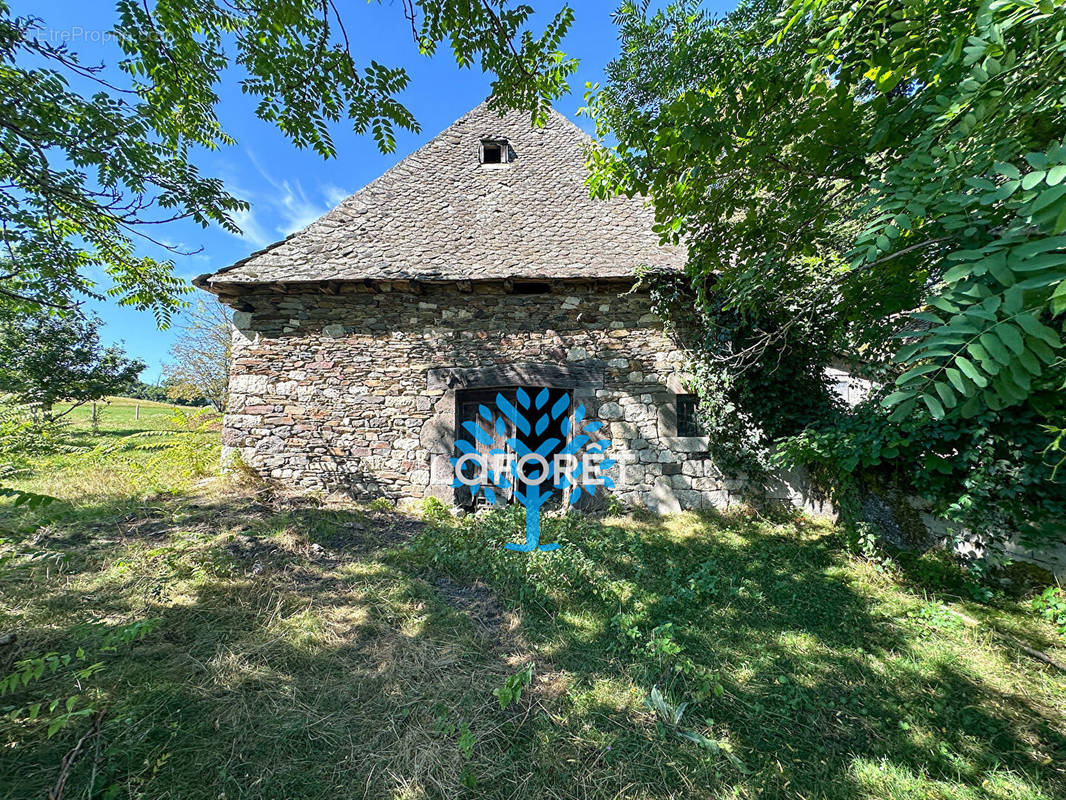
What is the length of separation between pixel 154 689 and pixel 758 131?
5.25 m

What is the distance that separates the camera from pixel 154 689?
1.94m

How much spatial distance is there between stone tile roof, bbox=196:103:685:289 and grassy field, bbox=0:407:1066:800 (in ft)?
11.7

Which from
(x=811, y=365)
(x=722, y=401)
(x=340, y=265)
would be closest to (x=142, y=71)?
(x=340, y=265)

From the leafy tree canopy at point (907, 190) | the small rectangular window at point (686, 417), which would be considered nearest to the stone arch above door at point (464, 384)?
the small rectangular window at point (686, 417)

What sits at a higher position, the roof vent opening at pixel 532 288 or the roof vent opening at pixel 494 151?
the roof vent opening at pixel 494 151

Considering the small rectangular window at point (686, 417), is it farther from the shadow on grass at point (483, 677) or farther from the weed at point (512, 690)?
the weed at point (512, 690)

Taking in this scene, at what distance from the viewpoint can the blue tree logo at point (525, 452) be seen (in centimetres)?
511

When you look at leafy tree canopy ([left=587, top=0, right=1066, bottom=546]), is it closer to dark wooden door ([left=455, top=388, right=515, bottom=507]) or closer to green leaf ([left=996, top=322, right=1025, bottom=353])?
green leaf ([left=996, top=322, right=1025, bottom=353])

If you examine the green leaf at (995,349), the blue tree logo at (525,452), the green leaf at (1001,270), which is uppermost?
the green leaf at (1001,270)

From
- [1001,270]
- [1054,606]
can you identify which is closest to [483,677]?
[1001,270]

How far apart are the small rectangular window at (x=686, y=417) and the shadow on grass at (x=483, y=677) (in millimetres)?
1984

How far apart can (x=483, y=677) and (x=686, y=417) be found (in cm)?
430

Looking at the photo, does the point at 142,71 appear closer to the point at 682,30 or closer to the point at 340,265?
the point at 340,265

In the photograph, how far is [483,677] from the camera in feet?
7.30
